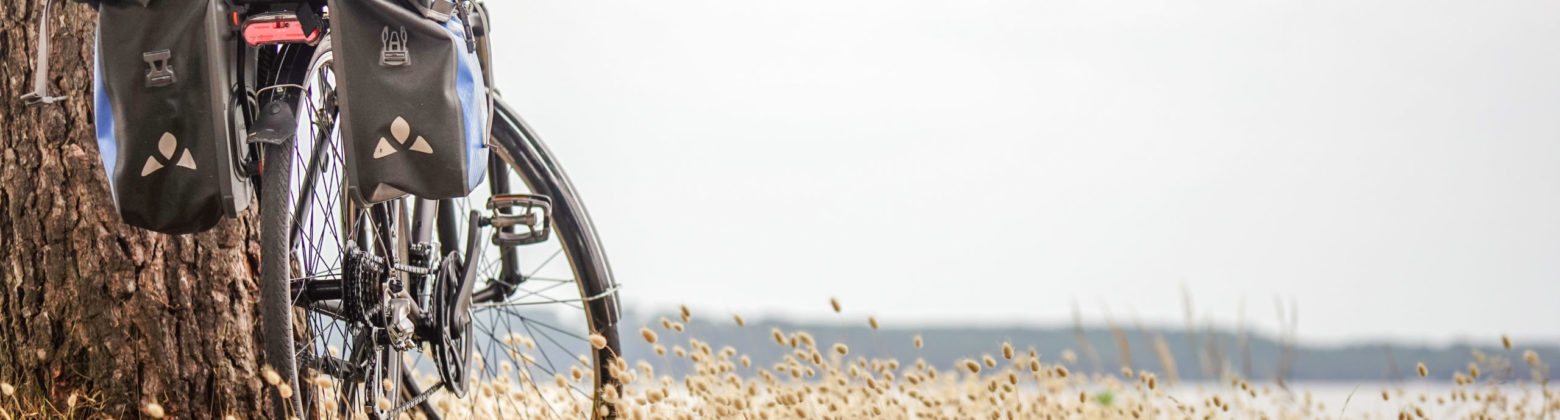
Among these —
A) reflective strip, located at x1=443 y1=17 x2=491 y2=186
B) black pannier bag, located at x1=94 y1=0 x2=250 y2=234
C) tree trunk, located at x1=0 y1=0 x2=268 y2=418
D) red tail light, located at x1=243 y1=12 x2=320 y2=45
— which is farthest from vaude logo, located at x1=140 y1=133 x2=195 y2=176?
tree trunk, located at x1=0 y1=0 x2=268 y2=418

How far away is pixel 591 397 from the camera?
87.4 inches

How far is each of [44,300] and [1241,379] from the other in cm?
202

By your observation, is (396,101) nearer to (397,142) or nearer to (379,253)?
(397,142)

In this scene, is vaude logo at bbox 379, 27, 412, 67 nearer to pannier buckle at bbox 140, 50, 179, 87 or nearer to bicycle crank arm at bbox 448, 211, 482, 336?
pannier buckle at bbox 140, 50, 179, 87

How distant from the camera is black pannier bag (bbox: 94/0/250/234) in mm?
1438

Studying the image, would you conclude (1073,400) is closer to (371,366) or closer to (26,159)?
(371,366)

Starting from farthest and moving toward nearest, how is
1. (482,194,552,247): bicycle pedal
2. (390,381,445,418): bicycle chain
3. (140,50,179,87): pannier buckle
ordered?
(482,194,552,247): bicycle pedal, (390,381,445,418): bicycle chain, (140,50,179,87): pannier buckle

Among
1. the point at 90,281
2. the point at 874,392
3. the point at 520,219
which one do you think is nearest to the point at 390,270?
the point at 520,219

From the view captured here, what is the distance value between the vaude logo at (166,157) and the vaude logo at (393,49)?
9.7 inches

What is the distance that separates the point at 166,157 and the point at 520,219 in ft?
2.17

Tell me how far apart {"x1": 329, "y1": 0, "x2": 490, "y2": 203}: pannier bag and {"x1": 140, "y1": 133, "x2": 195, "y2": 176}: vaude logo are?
18 centimetres

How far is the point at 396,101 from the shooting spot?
1.45m

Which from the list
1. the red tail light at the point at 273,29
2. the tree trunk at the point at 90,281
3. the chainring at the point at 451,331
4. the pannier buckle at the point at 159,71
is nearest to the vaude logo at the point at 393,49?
the red tail light at the point at 273,29

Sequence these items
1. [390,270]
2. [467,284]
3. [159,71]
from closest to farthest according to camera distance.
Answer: [159,71] < [390,270] < [467,284]
